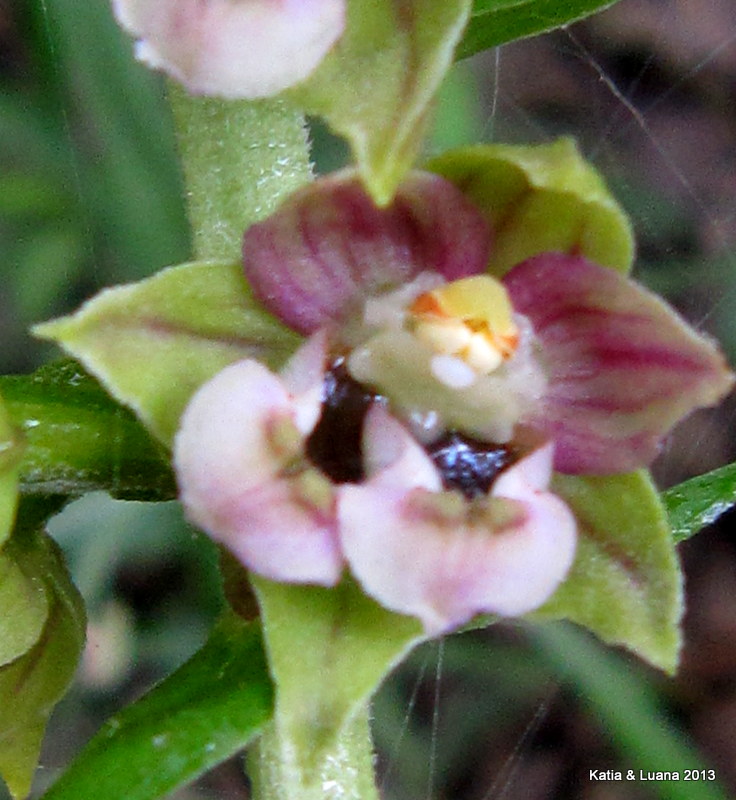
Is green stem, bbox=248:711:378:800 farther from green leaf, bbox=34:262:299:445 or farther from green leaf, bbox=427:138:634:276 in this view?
green leaf, bbox=427:138:634:276

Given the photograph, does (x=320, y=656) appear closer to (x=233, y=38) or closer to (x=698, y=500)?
(x=233, y=38)

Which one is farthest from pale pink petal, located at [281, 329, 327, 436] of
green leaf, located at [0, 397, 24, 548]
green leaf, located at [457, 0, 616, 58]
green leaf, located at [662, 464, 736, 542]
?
green leaf, located at [662, 464, 736, 542]

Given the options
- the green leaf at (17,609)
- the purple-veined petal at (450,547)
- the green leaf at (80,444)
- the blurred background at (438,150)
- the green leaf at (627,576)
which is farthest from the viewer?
the blurred background at (438,150)

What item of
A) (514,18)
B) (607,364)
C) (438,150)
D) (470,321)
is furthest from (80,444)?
(438,150)

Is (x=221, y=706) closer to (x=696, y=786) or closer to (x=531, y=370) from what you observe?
(x=531, y=370)

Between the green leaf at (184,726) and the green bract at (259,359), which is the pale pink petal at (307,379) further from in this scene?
the green leaf at (184,726)

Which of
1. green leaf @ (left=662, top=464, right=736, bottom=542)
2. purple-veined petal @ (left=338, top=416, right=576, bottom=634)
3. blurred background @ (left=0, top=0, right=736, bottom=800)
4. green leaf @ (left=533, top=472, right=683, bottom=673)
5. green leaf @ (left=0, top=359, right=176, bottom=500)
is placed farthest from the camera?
blurred background @ (left=0, top=0, right=736, bottom=800)

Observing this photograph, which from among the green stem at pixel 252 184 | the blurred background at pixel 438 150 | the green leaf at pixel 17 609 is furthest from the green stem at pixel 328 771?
the blurred background at pixel 438 150
